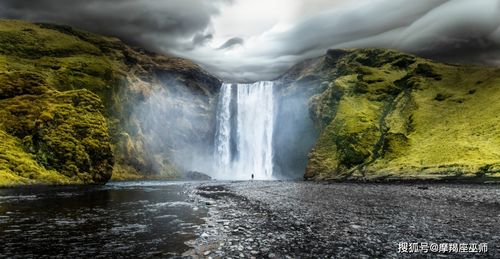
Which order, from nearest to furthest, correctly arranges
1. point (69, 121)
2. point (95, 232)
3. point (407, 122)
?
point (95, 232), point (69, 121), point (407, 122)

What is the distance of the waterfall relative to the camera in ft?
593

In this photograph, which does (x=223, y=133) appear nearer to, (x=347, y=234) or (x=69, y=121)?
(x=69, y=121)

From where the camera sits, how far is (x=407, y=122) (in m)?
139

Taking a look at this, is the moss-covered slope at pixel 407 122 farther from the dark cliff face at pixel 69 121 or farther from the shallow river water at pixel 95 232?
the shallow river water at pixel 95 232

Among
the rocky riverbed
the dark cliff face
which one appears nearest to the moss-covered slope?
the rocky riverbed

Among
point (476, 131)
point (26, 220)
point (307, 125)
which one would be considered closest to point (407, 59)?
point (307, 125)

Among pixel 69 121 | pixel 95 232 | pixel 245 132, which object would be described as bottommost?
pixel 95 232

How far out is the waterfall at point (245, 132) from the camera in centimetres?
18062

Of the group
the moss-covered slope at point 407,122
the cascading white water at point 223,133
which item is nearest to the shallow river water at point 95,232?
the moss-covered slope at point 407,122

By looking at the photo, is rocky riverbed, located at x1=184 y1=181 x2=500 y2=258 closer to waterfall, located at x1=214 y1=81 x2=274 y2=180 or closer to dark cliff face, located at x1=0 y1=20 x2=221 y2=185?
dark cliff face, located at x1=0 y1=20 x2=221 y2=185

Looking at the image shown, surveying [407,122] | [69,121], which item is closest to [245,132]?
[407,122]

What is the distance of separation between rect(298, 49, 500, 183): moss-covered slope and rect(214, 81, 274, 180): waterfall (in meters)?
29.1

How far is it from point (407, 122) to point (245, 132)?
7942cm

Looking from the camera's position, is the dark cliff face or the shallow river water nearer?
the shallow river water
